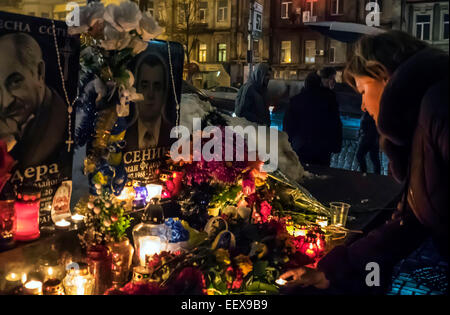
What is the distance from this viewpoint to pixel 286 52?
118 ft

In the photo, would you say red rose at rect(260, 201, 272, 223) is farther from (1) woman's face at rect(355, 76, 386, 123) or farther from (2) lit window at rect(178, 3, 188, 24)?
(2) lit window at rect(178, 3, 188, 24)

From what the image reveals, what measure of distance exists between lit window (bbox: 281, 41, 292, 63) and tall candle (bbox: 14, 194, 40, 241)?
34.4m

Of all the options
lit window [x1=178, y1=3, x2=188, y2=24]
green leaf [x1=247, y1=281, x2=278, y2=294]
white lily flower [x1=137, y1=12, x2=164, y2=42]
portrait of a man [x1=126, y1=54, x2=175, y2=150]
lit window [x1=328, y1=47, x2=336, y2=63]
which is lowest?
green leaf [x1=247, y1=281, x2=278, y2=294]

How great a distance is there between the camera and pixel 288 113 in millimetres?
5676

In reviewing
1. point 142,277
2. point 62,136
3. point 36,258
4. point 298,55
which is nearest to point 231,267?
point 142,277

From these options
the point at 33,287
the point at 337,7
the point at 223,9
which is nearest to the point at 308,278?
the point at 33,287

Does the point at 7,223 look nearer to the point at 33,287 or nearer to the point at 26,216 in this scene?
the point at 26,216

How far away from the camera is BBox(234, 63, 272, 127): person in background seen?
6.01 m

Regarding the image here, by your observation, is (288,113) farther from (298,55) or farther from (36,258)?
(298,55)

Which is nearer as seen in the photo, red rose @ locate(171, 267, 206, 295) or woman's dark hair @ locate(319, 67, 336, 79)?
red rose @ locate(171, 267, 206, 295)

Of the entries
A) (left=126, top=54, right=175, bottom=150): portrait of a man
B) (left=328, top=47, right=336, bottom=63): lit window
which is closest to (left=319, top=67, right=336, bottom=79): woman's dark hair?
(left=126, top=54, right=175, bottom=150): portrait of a man

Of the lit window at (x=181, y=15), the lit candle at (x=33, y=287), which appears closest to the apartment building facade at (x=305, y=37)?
the lit window at (x=181, y=15)

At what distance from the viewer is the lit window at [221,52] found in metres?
38.1

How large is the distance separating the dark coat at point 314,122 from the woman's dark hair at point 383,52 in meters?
3.68
